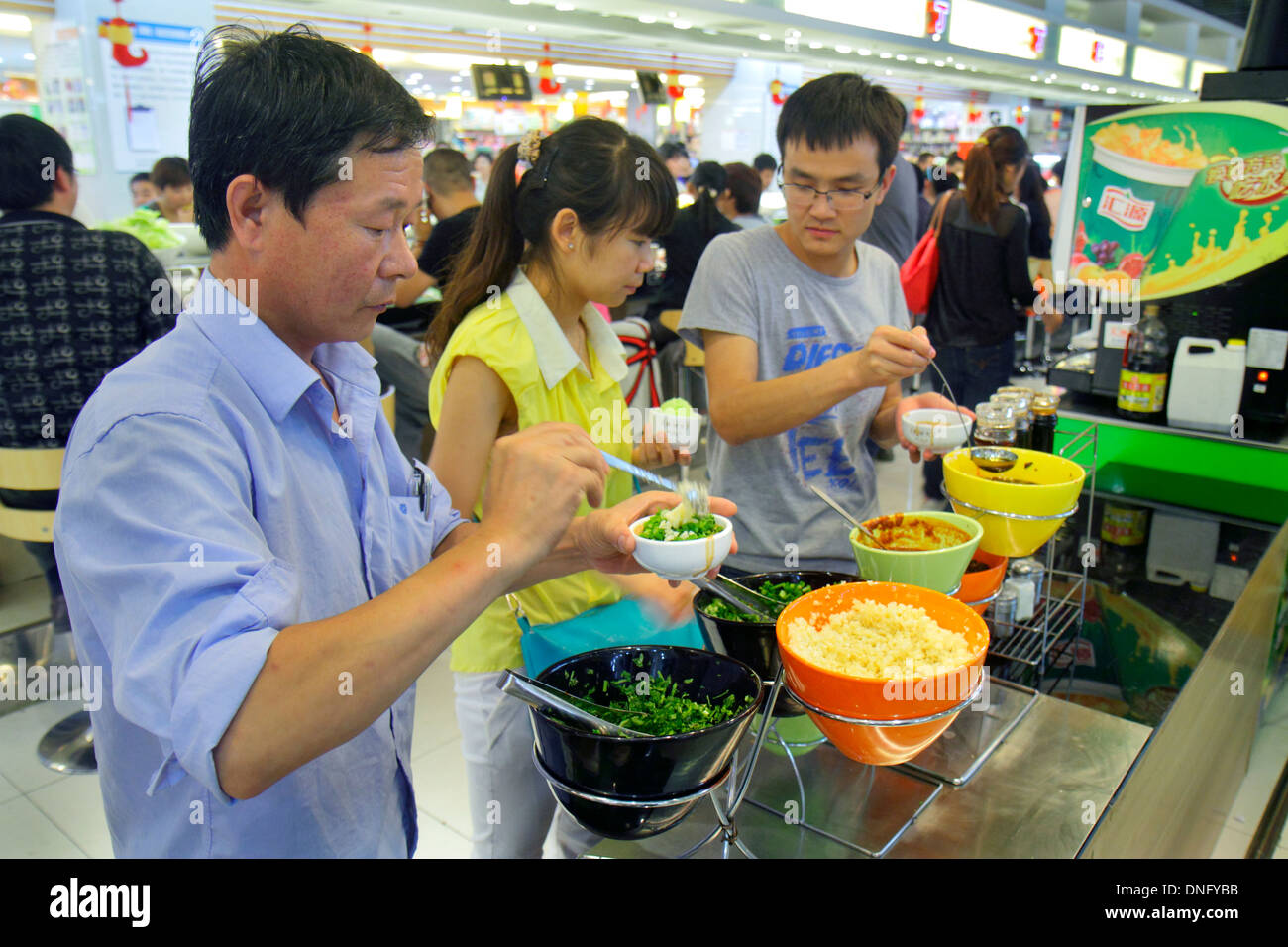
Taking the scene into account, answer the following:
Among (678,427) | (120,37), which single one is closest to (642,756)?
(678,427)

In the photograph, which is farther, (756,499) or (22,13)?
(22,13)

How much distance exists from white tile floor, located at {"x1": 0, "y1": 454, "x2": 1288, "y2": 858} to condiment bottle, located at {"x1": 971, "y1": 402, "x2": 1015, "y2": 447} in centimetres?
134

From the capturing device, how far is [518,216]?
66.9 inches

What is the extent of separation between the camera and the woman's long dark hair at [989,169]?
443 cm

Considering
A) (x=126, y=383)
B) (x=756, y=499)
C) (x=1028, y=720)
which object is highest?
(x=126, y=383)

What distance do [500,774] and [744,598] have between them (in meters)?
0.62

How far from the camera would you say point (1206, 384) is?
2.55 m

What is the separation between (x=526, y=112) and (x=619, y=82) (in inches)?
72.0

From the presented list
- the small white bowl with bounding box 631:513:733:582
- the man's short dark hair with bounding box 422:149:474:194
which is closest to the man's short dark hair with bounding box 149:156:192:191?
the man's short dark hair with bounding box 422:149:474:194

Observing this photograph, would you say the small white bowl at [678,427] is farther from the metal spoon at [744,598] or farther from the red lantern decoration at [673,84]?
the red lantern decoration at [673,84]

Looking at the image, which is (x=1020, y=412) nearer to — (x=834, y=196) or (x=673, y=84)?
(x=834, y=196)
